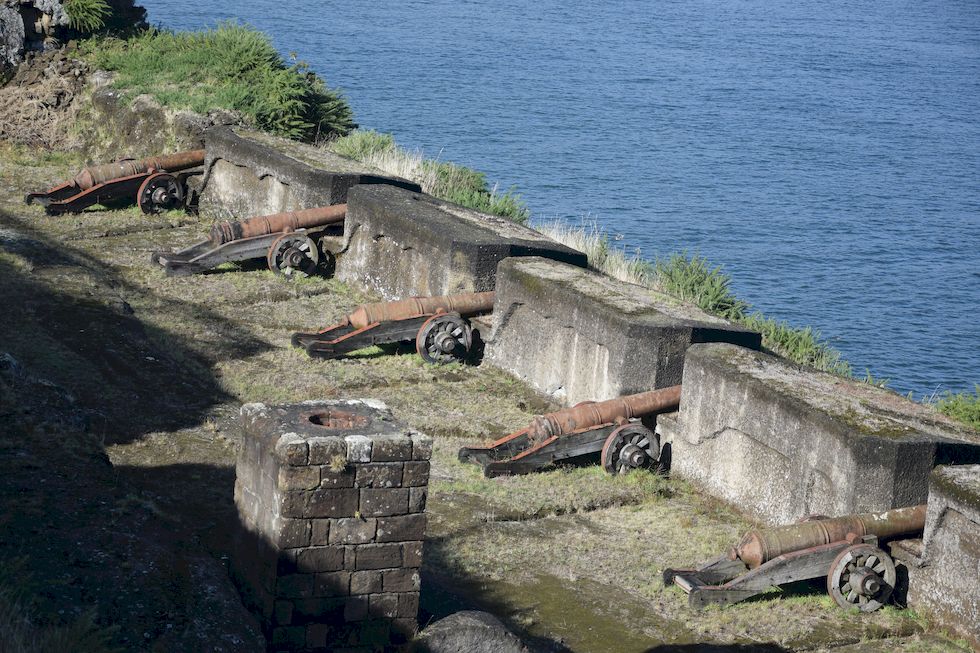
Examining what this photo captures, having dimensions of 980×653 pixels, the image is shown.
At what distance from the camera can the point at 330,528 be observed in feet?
19.3

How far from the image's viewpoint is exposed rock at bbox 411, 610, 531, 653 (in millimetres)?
5879

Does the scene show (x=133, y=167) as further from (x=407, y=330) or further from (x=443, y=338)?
(x=443, y=338)

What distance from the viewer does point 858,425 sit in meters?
7.90

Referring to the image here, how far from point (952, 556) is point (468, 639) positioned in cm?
290

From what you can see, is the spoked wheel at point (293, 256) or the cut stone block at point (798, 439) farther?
the spoked wheel at point (293, 256)

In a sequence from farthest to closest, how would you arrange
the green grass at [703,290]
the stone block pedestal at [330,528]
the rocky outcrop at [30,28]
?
the rocky outcrop at [30,28] < the green grass at [703,290] < the stone block pedestal at [330,528]

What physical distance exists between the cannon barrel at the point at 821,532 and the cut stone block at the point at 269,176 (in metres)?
7.10

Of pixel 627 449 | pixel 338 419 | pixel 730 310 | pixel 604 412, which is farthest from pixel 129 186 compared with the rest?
pixel 338 419

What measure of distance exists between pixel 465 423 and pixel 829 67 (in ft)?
153

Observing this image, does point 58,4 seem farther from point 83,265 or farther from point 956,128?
point 956,128

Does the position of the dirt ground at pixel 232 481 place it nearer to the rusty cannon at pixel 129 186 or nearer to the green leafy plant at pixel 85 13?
the rusty cannon at pixel 129 186

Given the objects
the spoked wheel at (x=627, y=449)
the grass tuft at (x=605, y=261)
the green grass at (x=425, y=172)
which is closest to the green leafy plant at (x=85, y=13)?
the green grass at (x=425, y=172)

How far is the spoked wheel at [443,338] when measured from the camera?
36.2 feet

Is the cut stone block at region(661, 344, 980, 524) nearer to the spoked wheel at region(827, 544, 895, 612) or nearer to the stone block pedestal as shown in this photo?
the spoked wheel at region(827, 544, 895, 612)
